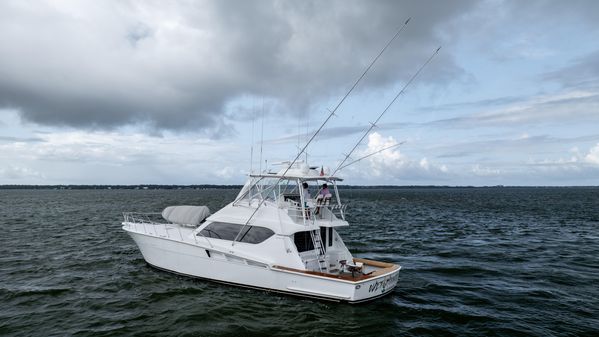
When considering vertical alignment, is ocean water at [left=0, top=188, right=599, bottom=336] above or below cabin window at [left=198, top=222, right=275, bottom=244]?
below

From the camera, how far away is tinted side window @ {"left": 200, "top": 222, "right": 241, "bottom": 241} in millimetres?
14509

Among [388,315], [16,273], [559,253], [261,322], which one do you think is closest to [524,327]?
[388,315]

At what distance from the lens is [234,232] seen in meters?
14.5

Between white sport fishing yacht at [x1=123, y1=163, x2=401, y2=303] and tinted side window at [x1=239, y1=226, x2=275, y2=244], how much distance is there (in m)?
0.04

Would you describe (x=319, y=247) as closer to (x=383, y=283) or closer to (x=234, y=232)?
(x=383, y=283)

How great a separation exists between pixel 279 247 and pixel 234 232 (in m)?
2.06

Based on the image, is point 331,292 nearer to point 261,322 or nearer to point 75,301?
point 261,322

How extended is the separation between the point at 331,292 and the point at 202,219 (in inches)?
281

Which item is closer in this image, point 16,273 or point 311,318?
point 311,318

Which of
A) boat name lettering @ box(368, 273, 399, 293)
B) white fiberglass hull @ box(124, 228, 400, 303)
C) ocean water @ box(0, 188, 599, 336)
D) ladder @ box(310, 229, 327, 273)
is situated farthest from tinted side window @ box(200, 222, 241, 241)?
boat name lettering @ box(368, 273, 399, 293)

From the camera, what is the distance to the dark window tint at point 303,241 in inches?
549

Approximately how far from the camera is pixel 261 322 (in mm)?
11398

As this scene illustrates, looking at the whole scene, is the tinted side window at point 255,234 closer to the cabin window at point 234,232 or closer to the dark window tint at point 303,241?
the cabin window at point 234,232

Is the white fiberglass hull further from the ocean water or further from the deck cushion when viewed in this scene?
the deck cushion
